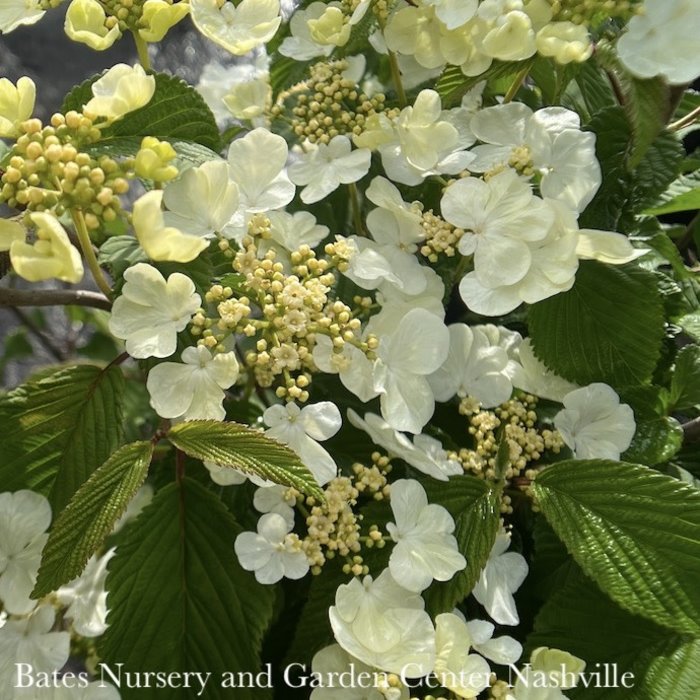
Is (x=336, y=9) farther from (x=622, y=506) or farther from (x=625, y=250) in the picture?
(x=622, y=506)

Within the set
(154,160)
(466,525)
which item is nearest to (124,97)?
(154,160)

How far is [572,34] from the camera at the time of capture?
38 centimetres

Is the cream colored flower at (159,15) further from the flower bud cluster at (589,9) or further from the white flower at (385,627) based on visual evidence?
the white flower at (385,627)

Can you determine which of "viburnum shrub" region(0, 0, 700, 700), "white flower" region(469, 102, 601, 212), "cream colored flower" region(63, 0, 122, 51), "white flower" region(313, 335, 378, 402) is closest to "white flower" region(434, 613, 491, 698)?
"viburnum shrub" region(0, 0, 700, 700)

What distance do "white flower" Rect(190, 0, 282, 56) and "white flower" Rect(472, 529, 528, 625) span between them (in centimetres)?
30

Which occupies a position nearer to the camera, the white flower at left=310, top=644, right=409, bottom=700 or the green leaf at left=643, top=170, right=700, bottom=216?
the white flower at left=310, top=644, right=409, bottom=700

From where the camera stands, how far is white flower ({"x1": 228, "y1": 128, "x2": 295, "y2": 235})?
41 cm

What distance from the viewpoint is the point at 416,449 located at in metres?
0.40

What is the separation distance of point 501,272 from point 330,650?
21 centimetres

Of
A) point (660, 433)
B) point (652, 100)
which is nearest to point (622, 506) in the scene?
point (660, 433)

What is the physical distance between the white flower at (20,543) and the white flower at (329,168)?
0.22 m

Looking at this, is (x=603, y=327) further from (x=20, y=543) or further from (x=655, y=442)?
(x=20, y=543)

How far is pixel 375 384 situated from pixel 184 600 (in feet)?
0.51

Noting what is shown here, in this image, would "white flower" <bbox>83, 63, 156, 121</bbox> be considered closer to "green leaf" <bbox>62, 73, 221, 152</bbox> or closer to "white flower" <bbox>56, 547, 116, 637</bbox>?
"green leaf" <bbox>62, 73, 221, 152</bbox>
